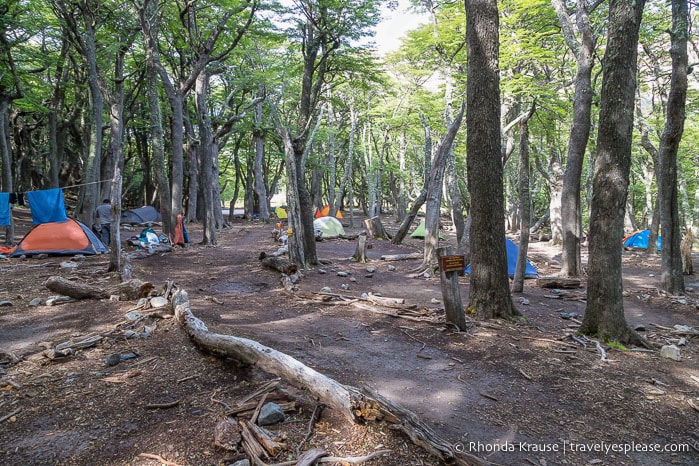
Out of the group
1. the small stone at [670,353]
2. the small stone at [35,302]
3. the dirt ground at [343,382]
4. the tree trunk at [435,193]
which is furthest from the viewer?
the tree trunk at [435,193]

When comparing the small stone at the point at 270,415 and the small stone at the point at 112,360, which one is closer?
the small stone at the point at 270,415

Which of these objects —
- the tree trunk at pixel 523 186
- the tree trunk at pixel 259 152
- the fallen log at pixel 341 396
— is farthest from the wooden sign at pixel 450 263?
the tree trunk at pixel 259 152

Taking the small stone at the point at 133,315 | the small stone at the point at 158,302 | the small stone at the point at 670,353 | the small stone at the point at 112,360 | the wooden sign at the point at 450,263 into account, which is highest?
the wooden sign at the point at 450,263

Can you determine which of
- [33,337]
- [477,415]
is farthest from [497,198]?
[33,337]

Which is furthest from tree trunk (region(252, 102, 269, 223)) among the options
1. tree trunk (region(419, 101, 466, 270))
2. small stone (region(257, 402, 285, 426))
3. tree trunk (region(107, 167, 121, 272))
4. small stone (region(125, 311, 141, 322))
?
small stone (region(257, 402, 285, 426))

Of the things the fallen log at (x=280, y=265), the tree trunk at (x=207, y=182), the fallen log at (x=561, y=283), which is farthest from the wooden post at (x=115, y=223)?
the fallen log at (x=561, y=283)

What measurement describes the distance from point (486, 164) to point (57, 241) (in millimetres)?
11181

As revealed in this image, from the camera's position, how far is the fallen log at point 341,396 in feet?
9.35

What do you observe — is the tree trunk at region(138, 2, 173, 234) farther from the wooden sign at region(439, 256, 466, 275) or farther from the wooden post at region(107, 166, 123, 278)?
the wooden sign at region(439, 256, 466, 275)

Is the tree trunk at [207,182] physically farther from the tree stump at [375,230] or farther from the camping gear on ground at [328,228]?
the tree stump at [375,230]

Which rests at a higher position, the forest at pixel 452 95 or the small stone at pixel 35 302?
the forest at pixel 452 95

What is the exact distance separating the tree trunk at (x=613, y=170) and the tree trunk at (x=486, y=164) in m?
1.26

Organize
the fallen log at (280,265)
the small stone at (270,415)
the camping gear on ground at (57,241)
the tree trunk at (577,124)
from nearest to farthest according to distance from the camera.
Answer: the small stone at (270,415)
the tree trunk at (577,124)
the fallen log at (280,265)
the camping gear on ground at (57,241)

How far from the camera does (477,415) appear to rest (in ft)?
12.3
